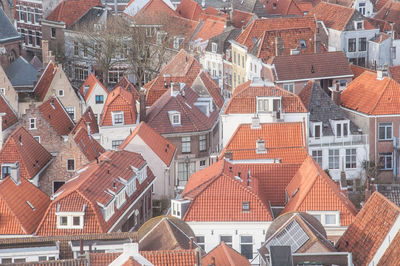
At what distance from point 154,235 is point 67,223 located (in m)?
8.01

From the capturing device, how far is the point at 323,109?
84.6m

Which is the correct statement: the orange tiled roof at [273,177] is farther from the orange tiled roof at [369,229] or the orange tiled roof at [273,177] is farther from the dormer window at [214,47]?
the dormer window at [214,47]

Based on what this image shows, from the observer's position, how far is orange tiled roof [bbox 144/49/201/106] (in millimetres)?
93500

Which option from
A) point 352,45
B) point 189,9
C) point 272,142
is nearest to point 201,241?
point 272,142

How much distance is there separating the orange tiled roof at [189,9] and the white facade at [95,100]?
32262 mm

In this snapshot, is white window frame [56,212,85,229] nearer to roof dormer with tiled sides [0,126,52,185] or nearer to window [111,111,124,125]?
roof dormer with tiled sides [0,126,52,185]

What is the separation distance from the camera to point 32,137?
78.3 m

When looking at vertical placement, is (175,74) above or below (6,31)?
below

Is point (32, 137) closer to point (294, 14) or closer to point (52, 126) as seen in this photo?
point (52, 126)

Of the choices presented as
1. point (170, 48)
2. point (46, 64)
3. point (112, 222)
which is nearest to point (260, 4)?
point (170, 48)

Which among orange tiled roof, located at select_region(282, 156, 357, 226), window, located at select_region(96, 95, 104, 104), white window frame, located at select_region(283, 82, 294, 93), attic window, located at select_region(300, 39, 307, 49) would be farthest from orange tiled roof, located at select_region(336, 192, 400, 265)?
attic window, located at select_region(300, 39, 307, 49)

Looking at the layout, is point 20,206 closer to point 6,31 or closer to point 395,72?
point 395,72

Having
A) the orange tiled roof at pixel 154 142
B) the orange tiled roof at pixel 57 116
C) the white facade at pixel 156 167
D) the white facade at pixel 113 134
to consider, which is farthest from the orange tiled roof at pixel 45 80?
the white facade at pixel 156 167

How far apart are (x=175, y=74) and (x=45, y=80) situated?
11.0 m
